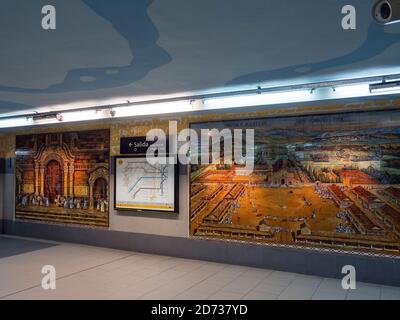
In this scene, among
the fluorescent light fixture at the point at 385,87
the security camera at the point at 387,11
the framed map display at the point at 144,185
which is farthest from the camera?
the framed map display at the point at 144,185

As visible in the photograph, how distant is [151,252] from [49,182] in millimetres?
3401

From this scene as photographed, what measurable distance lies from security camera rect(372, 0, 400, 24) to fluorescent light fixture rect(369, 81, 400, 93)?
2.70 metres

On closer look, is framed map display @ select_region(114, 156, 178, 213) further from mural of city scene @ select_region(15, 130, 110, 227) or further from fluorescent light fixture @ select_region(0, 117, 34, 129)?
fluorescent light fixture @ select_region(0, 117, 34, 129)

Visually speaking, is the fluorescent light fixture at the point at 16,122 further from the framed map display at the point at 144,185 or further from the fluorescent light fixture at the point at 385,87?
the fluorescent light fixture at the point at 385,87

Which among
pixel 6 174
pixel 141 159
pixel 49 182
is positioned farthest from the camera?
pixel 6 174

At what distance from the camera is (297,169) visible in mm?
5840

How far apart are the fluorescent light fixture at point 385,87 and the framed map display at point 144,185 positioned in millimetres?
3777

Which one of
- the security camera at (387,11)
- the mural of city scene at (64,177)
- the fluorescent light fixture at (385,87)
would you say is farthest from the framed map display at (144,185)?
the security camera at (387,11)

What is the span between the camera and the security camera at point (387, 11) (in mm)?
1742

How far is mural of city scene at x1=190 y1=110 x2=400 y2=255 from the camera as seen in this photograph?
17.1 feet

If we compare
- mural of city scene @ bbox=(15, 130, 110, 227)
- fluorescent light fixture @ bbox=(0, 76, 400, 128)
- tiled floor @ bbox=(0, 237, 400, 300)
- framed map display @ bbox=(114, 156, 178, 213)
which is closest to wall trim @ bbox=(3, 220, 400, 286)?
tiled floor @ bbox=(0, 237, 400, 300)
